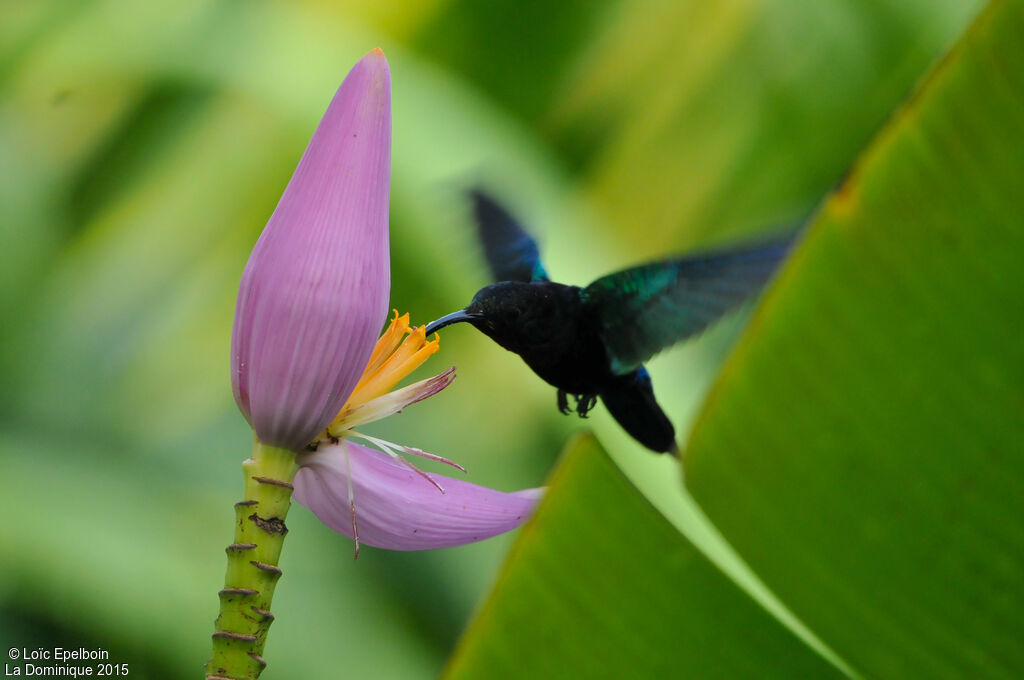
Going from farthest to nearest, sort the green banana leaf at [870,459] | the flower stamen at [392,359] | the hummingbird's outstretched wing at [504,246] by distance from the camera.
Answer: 1. the hummingbird's outstretched wing at [504,246]
2. the flower stamen at [392,359]
3. the green banana leaf at [870,459]

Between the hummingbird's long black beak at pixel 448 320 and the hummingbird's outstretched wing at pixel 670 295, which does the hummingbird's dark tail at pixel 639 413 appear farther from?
the hummingbird's long black beak at pixel 448 320

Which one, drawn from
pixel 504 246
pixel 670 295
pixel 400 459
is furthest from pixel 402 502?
pixel 504 246

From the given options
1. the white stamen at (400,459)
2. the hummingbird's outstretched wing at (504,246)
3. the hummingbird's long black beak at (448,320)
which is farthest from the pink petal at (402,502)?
the hummingbird's outstretched wing at (504,246)

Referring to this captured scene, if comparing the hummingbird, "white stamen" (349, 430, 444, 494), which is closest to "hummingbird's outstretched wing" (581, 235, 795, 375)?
the hummingbird

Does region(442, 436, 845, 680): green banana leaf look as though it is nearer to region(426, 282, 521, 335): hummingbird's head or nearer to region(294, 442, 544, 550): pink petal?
region(294, 442, 544, 550): pink petal

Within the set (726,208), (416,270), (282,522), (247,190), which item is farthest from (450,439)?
(282,522)

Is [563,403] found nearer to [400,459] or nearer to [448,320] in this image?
[448,320]

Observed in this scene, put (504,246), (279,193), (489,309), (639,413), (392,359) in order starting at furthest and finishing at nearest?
(279,193) < (504,246) < (639,413) < (489,309) < (392,359)
